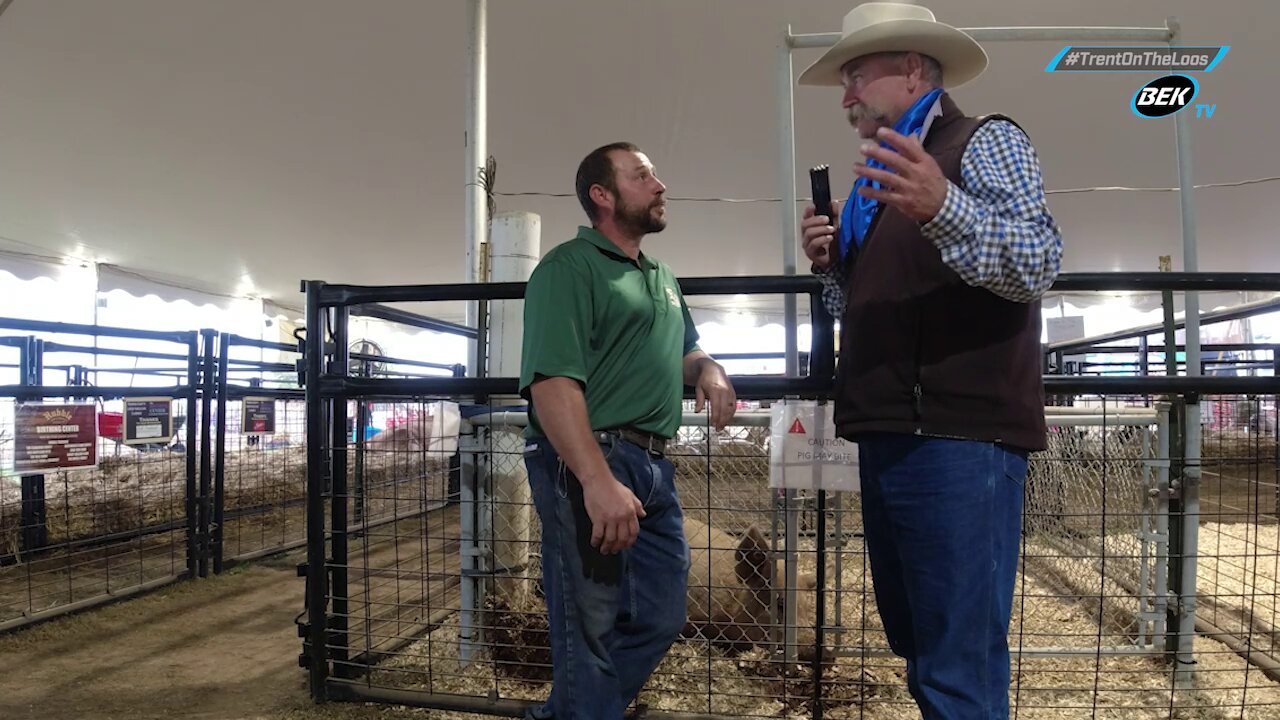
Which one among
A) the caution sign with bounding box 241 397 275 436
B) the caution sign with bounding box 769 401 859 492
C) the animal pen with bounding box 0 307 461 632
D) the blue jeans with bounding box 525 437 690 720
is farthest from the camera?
the caution sign with bounding box 241 397 275 436

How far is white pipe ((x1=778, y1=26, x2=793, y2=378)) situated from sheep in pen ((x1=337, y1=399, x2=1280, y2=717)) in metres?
0.32

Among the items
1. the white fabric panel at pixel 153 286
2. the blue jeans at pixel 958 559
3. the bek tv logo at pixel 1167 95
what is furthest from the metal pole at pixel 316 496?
the white fabric panel at pixel 153 286

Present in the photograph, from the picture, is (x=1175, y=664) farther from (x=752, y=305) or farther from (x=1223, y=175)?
(x=752, y=305)

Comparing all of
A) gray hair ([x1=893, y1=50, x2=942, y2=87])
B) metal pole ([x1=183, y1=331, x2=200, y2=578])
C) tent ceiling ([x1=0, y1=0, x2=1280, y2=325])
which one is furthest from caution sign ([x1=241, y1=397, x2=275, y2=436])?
gray hair ([x1=893, y1=50, x2=942, y2=87])

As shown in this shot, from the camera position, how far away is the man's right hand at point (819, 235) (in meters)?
1.51

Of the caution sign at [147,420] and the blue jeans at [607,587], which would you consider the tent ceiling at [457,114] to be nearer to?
the caution sign at [147,420]

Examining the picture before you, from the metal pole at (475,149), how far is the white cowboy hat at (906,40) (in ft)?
7.21

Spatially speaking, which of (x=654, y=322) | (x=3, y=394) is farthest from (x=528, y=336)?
(x=3, y=394)

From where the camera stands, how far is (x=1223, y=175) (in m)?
8.48

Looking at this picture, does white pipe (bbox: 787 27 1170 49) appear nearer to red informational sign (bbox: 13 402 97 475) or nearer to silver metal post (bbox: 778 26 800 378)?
silver metal post (bbox: 778 26 800 378)

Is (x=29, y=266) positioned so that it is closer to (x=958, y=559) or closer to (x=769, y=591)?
(x=769, y=591)

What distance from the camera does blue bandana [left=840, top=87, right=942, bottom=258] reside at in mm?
1306

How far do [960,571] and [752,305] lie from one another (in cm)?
1845

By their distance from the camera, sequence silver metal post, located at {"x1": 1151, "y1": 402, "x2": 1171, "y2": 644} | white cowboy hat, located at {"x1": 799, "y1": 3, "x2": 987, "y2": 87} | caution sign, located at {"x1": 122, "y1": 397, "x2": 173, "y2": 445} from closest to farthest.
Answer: white cowboy hat, located at {"x1": 799, "y1": 3, "x2": 987, "y2": 87} < silver metal post, located at {"x1": 1151, "y1": 402, "x2": 1171, "y2": 644} < caution sign, located at {"x1": 122, "y1": 397, "x2": 173, "y2": 445}
